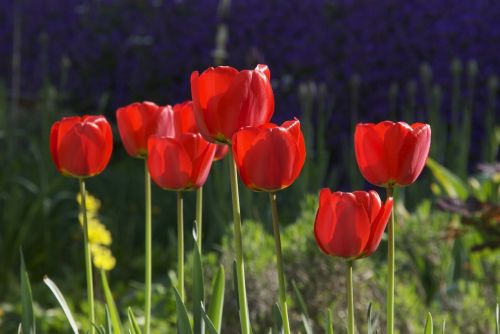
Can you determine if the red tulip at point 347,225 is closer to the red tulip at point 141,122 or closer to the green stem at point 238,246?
the green stem at point 238,246

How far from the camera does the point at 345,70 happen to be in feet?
18.0

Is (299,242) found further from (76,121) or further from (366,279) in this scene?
(76,121)

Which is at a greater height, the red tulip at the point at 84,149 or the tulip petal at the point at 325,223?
the red tulip at the point at 84,149

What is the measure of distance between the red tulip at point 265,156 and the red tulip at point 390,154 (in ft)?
0.36

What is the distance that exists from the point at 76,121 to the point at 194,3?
16.1 ft

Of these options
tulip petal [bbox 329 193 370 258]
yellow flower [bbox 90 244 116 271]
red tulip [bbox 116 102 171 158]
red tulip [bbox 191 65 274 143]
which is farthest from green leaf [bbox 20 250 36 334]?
yellow flower [bbox 90 244 116 271]

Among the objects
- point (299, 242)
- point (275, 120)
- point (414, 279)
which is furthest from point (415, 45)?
point (299, 242)

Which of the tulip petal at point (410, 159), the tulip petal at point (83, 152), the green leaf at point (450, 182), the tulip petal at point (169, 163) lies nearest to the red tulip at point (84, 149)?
the tulip petal at point (83, 152)

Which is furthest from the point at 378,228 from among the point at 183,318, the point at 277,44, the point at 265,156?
the point at 277,44

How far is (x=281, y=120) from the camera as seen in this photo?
552 centimetres

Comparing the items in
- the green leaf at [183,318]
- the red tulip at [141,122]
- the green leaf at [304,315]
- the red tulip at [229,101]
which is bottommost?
the green leaf at [304,315]

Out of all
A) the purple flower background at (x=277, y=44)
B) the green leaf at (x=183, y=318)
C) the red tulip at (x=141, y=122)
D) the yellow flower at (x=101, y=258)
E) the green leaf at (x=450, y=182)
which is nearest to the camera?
the green leaf at (x=183, y=318)

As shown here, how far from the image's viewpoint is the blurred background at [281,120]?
2670 millimetres

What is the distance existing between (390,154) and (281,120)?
4.32 metres
